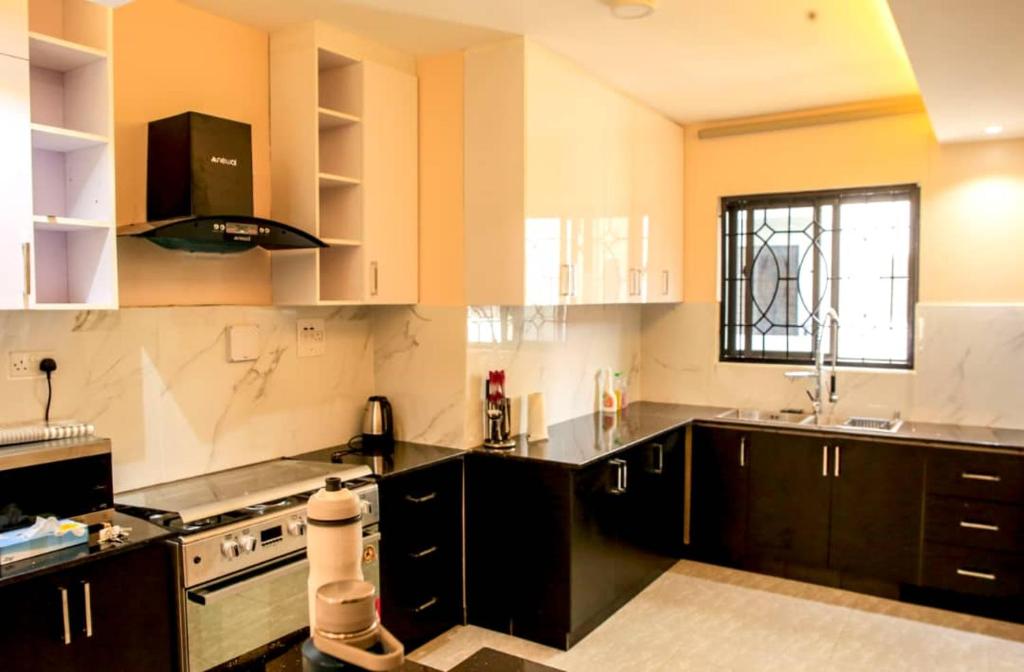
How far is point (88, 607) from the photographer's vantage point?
2004 millimetres

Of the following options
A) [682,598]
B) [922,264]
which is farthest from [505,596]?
[922,264]

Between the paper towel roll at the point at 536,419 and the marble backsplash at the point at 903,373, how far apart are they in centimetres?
161

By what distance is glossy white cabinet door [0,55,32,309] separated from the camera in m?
2.06

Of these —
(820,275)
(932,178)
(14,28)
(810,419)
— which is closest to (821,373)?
(810,419)

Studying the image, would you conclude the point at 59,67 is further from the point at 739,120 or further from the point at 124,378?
the point at 739,120

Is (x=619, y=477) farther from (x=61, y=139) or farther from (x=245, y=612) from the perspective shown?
(x=61, y=139)

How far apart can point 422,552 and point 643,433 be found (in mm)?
1353

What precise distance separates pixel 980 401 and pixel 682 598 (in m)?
1.92

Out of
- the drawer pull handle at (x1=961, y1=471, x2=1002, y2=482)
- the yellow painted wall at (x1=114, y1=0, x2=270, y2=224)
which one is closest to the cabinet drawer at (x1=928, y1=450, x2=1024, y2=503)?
the drawer pull handle at (x1=961, y1=471, x2=1002, y2=482)

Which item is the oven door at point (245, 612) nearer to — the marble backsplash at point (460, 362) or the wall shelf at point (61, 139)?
the marble backsplash at point (460, 362)

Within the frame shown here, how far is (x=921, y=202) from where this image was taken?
13.9 feet

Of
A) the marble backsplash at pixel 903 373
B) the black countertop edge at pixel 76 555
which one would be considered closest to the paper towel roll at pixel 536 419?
the marble backsplash at pixel 903 373

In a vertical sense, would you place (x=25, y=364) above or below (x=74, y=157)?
below

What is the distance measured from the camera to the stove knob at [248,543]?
238 centimetres
